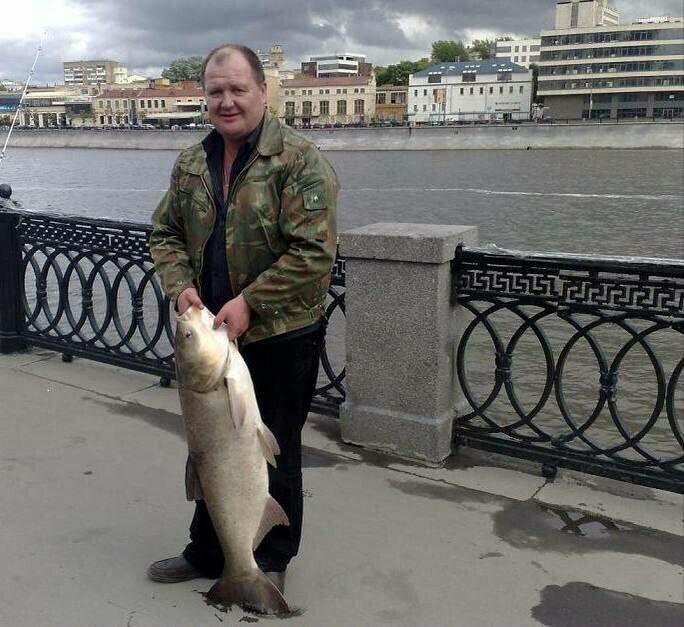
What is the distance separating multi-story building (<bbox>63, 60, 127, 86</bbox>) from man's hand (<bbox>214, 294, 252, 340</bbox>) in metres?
198

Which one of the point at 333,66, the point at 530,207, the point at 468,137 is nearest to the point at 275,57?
the point at 333,66

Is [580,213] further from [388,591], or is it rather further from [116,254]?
[388,591]

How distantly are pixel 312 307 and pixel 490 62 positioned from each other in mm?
139503

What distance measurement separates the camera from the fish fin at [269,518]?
2975mm

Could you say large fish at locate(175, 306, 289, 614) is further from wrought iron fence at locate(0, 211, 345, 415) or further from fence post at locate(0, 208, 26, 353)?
fence post at locate(0, 208, 26, 353)

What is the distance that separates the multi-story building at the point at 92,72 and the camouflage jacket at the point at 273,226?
197586mm

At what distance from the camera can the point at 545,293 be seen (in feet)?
14.6

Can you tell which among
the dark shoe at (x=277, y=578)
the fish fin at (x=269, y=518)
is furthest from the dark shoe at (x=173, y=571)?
the fish fin at (x=269, y=518)

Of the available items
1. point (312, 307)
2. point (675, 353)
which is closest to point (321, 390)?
point (312, 307)

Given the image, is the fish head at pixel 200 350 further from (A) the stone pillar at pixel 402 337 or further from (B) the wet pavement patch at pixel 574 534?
(A) the stone pillar at pixel 402 337

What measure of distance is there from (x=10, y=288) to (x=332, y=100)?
148650mm

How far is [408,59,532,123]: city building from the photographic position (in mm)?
131625

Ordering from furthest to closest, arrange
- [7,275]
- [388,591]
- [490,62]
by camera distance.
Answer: [490,62]
[7,275]
[388,591]

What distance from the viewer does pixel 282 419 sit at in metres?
3.17
